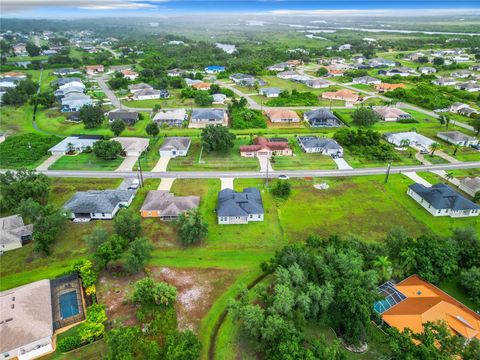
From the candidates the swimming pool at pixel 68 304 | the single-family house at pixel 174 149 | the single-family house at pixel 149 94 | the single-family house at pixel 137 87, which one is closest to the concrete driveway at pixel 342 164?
the single-family house at pixel 174 149

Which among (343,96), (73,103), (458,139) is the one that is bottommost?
(73,103)

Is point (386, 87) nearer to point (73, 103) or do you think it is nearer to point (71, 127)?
point (71, 127)

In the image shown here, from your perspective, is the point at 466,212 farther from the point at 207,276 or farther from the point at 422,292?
the point at 207,276

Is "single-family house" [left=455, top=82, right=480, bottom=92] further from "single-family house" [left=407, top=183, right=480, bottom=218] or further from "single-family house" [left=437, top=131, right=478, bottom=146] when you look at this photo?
"single-family house" [left=407, top=183, right=480, bottom=218]

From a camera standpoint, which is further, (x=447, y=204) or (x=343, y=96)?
(x=343, y=96)

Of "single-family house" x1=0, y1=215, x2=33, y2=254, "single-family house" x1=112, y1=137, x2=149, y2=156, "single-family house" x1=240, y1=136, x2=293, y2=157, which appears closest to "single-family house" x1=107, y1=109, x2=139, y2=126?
"single-family house" x1=112, y1=137, x2=149, y2=156

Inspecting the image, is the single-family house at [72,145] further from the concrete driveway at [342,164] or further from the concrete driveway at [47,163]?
the concrete driveway at [342,164]

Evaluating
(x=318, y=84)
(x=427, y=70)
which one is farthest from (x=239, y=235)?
(x=427, y=70)

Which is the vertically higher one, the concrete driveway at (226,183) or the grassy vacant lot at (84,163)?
the concrete driveway at (226,183)
